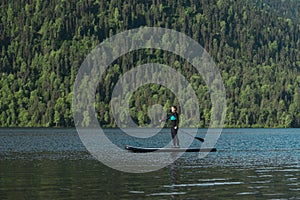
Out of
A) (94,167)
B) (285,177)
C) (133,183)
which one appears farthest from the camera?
(94,167)

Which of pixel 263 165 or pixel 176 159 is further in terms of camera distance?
pixel 176 159

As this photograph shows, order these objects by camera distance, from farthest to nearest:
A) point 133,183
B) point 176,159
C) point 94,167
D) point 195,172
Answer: point 176,159 < point 94,167 < point 195,172 < point 133,183

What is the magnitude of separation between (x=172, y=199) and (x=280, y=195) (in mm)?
5502

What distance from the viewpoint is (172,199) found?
3316 centimetres

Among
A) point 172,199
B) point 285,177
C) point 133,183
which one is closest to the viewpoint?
point 172,199

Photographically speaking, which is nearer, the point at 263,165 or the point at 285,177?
the point at 285,177

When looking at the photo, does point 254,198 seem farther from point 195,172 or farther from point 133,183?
point 195,172

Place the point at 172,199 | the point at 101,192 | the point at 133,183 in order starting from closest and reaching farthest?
1. the point at 172,199
2. the point at 101,192
3. the point at 133,183

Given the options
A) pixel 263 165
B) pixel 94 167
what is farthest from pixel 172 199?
pixel 263 165

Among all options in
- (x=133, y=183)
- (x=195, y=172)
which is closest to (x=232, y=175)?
(x=195, y=172)

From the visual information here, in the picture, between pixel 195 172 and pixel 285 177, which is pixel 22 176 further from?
pixel 285 177

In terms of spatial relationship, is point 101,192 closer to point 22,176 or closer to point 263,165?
point 22,176

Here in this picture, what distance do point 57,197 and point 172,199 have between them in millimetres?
5352

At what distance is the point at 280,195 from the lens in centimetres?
3497
